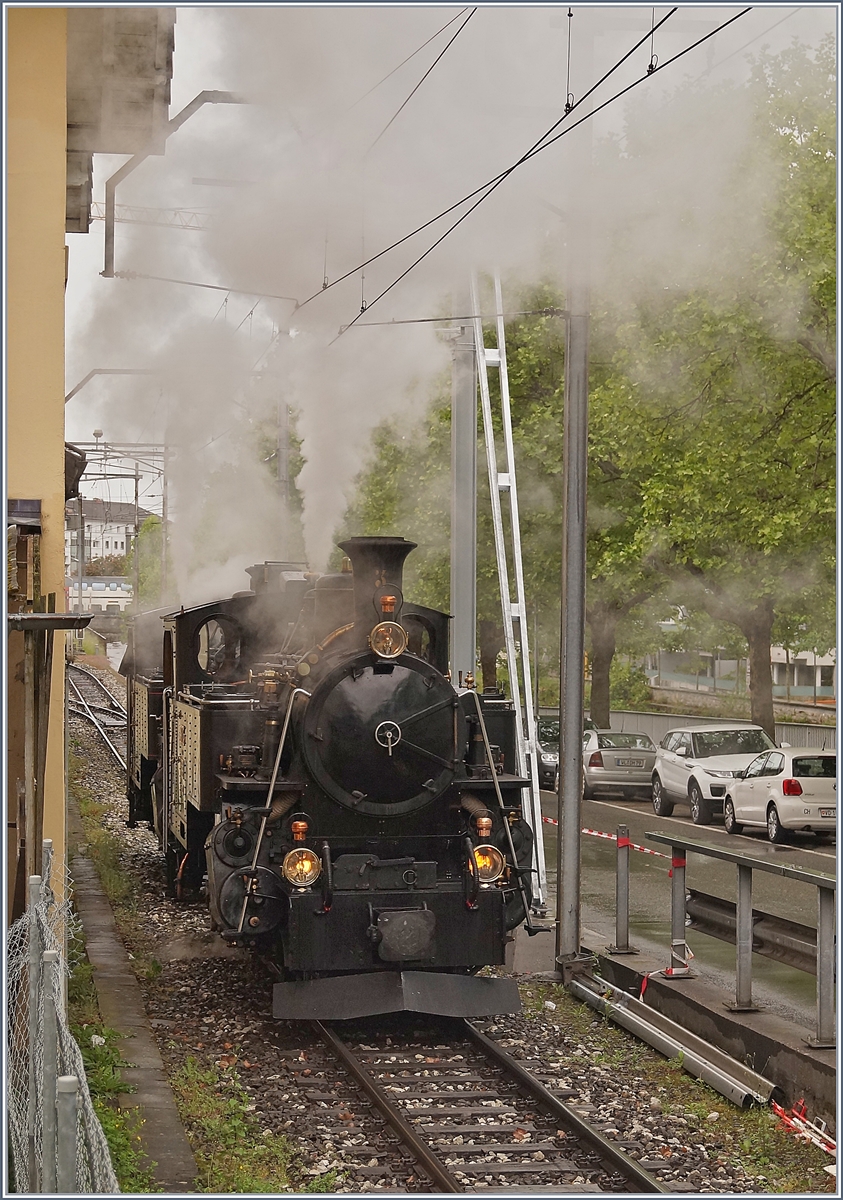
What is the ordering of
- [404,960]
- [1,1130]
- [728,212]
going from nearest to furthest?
[1,1130], [404,960], [728,212]

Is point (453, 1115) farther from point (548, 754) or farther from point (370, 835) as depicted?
point (548, 754)

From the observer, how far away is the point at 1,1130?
13.0 ft

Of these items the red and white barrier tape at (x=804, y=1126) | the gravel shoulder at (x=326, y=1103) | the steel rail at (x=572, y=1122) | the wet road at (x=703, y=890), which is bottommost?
the wet road at (x=703, y=890)

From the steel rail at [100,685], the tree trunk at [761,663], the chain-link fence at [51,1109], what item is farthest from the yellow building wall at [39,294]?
the steel rail at [100,685]

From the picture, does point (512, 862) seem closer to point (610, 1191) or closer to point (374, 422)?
point (610, 1191)

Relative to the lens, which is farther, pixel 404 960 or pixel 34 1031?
pixel 404 960

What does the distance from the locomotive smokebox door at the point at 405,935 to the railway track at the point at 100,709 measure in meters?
16.0

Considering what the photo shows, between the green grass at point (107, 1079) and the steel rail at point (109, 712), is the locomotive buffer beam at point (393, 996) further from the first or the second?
the steel rail at point (109, 712)

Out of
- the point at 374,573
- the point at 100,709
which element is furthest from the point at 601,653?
the point at 374,573

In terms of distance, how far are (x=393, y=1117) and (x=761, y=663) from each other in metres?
18.5

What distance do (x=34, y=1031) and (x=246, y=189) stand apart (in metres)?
7.73

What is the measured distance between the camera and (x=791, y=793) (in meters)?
17.0

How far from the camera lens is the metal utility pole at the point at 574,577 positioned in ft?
30.4

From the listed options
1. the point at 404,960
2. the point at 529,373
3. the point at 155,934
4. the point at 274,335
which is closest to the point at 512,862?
the point at 404,960
